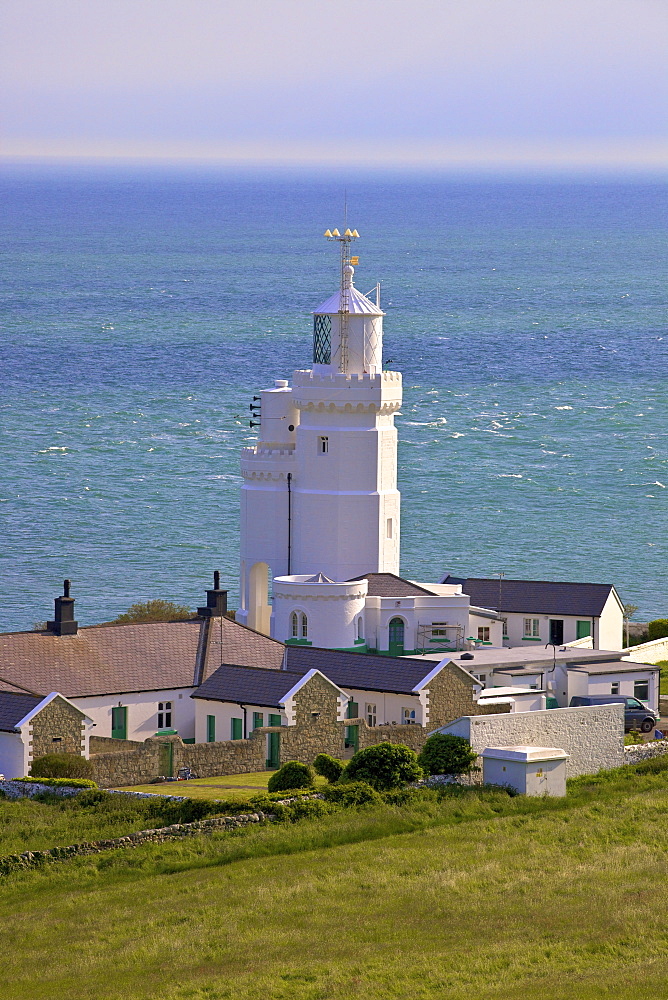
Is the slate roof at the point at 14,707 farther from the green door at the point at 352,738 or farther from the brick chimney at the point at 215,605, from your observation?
the brick chimney at the point at 215,605

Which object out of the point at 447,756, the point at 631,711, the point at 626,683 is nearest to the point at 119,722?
the point at 447,756

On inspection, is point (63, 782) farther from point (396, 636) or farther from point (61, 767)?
point (396, 636)

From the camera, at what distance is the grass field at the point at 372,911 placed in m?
33.1

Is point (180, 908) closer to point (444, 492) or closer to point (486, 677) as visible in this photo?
point (486, 677)

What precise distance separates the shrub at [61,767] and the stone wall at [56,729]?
41 centimetres

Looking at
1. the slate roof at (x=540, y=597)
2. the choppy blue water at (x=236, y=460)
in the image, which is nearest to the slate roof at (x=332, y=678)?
the slate roof at (x=540, y=597)

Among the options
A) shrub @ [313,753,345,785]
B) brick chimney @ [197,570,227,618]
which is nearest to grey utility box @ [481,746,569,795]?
shrub @ [313,753,345,785]

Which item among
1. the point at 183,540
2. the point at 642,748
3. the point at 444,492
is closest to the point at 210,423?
the point at 444,492

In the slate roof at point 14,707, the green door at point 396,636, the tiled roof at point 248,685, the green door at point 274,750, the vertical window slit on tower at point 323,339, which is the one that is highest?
the vertical window slit on tower at point 323,339

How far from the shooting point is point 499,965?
33.7 metres

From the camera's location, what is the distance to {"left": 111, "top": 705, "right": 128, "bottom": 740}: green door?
180 feet

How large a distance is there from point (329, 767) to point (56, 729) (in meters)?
7.33

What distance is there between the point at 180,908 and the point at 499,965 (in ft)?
23.6

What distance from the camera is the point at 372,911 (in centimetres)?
3756
